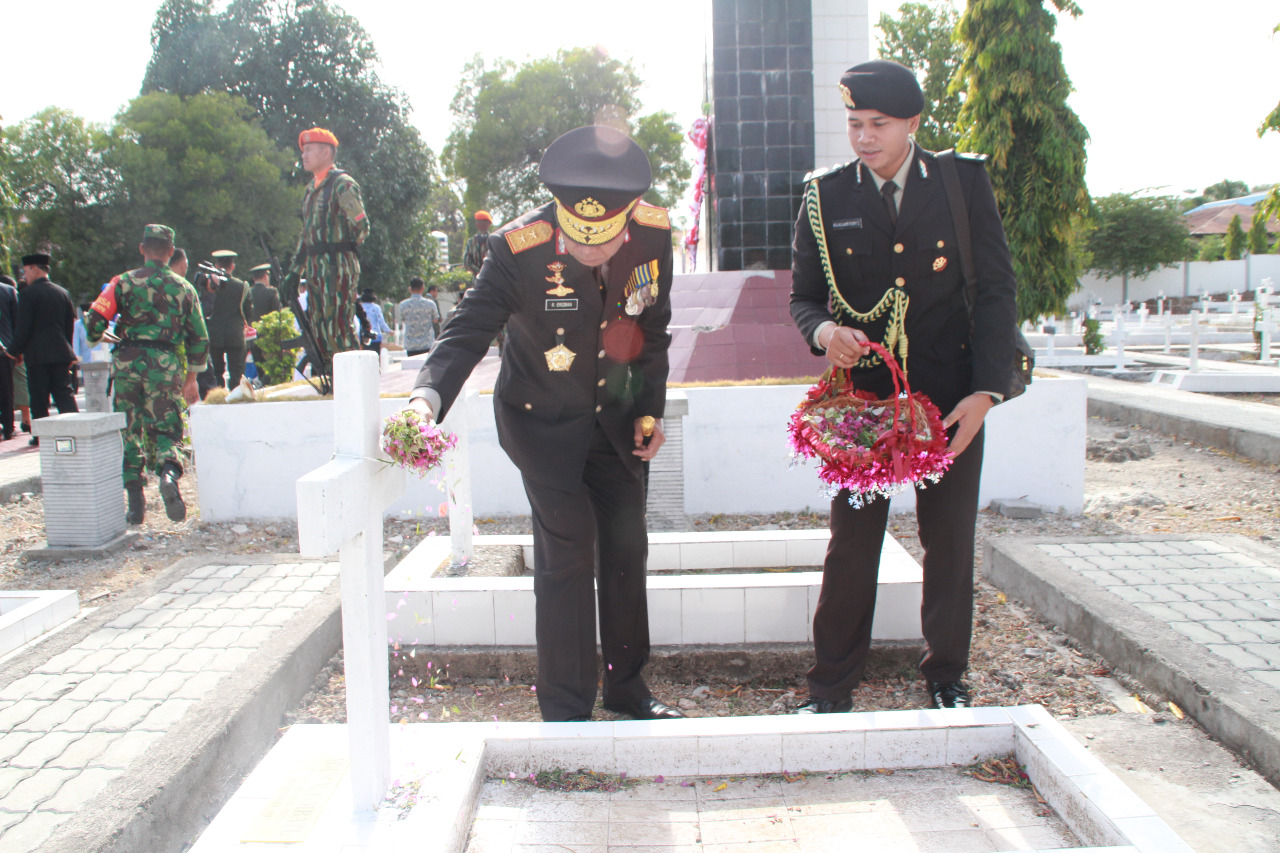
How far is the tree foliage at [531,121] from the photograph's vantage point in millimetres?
39688

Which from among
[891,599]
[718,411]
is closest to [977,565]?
[891,599]

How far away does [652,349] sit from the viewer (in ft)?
9.18

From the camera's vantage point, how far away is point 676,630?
3.50 m

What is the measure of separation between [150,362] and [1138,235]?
41032 millimetres

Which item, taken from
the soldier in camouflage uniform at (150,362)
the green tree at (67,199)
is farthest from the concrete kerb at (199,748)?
the green tree at (67,199)

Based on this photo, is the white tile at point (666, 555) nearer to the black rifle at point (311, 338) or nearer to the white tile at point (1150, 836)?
the white tile at point (1150, 836)

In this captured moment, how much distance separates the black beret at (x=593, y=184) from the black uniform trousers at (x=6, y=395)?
9919 millimetres

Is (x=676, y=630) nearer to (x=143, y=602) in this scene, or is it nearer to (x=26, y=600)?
(x=143, y=602)

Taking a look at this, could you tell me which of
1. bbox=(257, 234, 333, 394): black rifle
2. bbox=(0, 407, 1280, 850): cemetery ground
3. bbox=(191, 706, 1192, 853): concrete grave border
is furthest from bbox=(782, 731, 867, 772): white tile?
bbox=(257, 234, 333, 394): black rifle

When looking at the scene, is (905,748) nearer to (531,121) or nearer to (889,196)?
(889,196)

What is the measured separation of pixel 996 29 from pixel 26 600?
13.4m

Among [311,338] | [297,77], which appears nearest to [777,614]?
[311,338]

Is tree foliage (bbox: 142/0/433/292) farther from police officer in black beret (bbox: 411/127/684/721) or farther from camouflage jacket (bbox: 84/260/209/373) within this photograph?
police officer in black beret (bbox: 411/127/684/721)

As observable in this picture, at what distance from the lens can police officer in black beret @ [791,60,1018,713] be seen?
264cm
